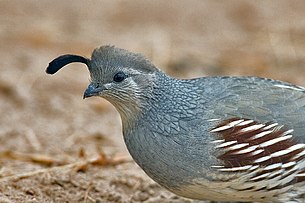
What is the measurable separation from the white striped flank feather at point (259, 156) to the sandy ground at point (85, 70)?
830 millimetres

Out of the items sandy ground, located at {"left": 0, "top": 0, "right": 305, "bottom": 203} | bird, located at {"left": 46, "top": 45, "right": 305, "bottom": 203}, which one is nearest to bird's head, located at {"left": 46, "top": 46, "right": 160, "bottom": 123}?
bird, located at {"left": 46, "top": 45, "right": 305, "bottom": 203}

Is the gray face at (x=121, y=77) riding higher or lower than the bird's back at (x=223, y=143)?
higher

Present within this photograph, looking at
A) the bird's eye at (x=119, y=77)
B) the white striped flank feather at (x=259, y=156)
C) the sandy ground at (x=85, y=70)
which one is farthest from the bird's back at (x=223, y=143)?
the sandy ground at (x=85, y=70)

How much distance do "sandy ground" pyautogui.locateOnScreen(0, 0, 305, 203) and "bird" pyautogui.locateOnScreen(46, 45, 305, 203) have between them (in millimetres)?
692

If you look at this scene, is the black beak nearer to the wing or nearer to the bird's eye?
the bird's eye

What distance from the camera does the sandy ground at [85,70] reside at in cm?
517

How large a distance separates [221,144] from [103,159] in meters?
1.25

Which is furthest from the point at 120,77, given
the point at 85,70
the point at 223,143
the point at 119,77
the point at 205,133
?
the point at 85,70

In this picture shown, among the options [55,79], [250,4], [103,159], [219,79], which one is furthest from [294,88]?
[250,4]

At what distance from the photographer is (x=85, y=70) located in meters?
7.50

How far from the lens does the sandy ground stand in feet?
17.0

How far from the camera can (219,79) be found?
188 inches

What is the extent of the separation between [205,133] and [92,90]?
26.8 inches

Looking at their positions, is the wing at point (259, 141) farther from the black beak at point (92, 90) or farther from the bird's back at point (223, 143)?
the black beak at point (92, 90)
